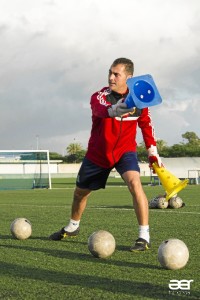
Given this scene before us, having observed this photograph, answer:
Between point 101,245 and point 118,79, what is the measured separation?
1965 mm

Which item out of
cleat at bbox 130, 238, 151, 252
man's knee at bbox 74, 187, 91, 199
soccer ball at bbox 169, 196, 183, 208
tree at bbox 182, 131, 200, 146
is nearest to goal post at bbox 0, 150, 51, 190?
soccer ball at bbox 169, 196, 183, 208

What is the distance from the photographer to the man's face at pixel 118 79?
688 cm

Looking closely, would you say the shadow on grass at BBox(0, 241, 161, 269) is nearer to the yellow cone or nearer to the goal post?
the yellow cone

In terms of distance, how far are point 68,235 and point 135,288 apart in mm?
3607

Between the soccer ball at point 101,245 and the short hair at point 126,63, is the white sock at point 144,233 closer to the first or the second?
the soccer ball at point 101,245

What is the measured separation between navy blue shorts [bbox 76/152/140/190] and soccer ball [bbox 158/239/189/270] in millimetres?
1840

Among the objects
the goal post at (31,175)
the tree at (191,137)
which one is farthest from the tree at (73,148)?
the goal post at (31,175)

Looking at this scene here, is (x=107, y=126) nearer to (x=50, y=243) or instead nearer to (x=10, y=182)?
(x=50, y=243)

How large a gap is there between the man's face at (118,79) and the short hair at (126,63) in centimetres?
4

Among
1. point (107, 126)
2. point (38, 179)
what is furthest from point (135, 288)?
point (38, 179)

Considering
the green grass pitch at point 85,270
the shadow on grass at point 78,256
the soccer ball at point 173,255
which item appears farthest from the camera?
the shadow on grass at point 78,256

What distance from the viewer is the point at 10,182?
41.2m

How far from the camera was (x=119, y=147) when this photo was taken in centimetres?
721

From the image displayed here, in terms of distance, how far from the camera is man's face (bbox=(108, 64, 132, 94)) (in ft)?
22.6
